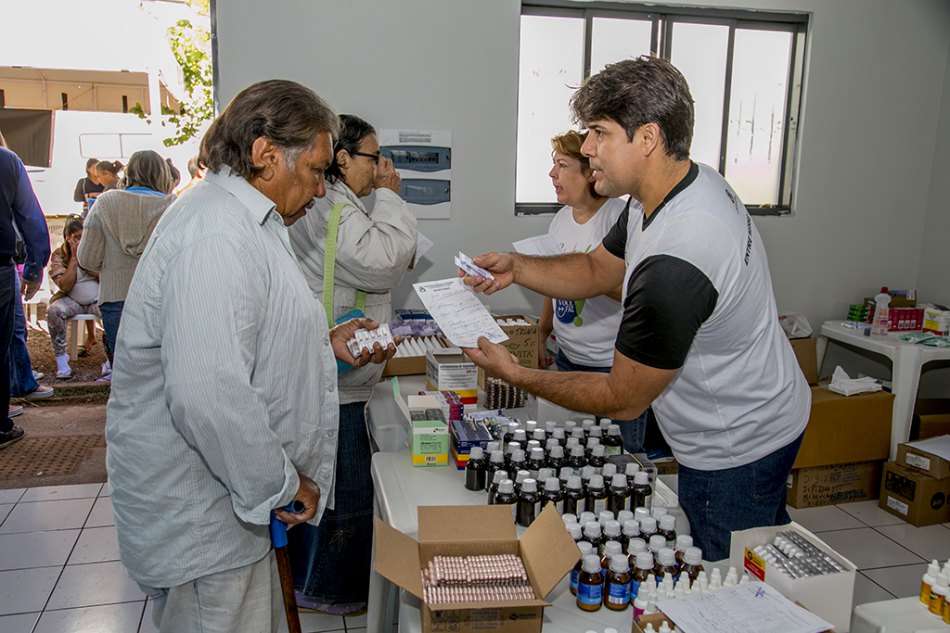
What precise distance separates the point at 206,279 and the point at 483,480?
2.92 ft

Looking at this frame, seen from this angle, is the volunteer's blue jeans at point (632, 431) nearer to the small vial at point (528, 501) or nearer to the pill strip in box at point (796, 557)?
the small vial at point (528, 501)

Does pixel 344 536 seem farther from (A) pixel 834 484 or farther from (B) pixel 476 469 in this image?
(A) pixel 834 484

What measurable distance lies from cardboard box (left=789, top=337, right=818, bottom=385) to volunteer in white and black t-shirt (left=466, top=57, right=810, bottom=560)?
2395mm

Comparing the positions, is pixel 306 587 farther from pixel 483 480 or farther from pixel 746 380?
pixel 746 380

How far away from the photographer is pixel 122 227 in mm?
3959

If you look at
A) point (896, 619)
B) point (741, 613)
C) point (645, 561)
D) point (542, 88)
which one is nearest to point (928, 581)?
point (896, 619)

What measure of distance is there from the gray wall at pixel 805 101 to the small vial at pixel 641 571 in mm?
2511

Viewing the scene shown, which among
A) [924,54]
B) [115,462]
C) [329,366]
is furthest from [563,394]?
[924,54]

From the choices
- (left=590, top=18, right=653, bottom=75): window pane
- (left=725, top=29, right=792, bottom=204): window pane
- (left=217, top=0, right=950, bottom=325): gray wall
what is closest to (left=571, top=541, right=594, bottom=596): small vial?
(left=217, top=0, right=950, bottom=325): gray wall

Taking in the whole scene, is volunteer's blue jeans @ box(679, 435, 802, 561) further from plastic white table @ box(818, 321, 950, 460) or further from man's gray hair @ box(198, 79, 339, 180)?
plastic white table @ box(818, 321, 950, 460)

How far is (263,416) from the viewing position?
1349mm

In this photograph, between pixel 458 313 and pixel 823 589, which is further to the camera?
pixel 458 313

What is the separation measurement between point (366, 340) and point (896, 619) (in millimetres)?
1447

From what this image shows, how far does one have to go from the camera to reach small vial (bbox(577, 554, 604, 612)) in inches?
52.1
